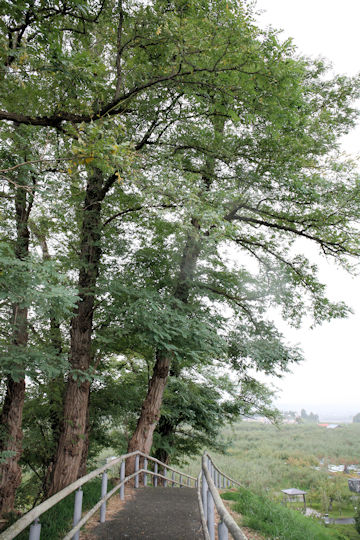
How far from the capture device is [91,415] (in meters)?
11.2

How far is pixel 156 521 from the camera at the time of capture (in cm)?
513

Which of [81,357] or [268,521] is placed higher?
[81,357]

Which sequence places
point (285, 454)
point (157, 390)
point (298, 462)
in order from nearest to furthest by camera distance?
1. point (157, 390)
2. point (298, 462)
3. point (285, 454)

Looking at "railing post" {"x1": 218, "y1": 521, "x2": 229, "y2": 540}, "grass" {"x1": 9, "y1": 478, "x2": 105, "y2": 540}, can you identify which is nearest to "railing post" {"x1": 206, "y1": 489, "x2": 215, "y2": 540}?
"railing post" {"x1": 218, "y1": 521, "x2": 229, "y2": 540}

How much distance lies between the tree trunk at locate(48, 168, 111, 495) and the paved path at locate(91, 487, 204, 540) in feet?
5.70

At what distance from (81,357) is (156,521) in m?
3.97

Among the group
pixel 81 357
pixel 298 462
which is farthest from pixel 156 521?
pixel 298 462

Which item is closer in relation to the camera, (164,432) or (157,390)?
(157,390)

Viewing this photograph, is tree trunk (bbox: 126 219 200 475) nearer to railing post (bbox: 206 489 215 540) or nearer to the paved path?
the paved path

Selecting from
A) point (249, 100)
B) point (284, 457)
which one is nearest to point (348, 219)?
point (249, 100)

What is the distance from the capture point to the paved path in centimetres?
449

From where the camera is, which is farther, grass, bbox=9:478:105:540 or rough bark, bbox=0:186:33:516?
rough bark, bbox=0:186:33:516

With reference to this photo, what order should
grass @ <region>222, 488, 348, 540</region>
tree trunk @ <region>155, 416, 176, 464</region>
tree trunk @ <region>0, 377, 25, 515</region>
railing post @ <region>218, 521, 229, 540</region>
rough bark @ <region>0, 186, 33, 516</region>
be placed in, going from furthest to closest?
tree trunk @ <region>155, 416, 176, 464</region>, tree trunk @ <region>0, 377, 25, 515</region>, rough bark @ <region>0, 186, 33, 516</region>, grass @ <region>222, 488, 348, 540</region>, railing post @ <region>218, 521, 229, 540</region>

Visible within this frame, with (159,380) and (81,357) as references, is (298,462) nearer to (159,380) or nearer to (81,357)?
(159,380)
